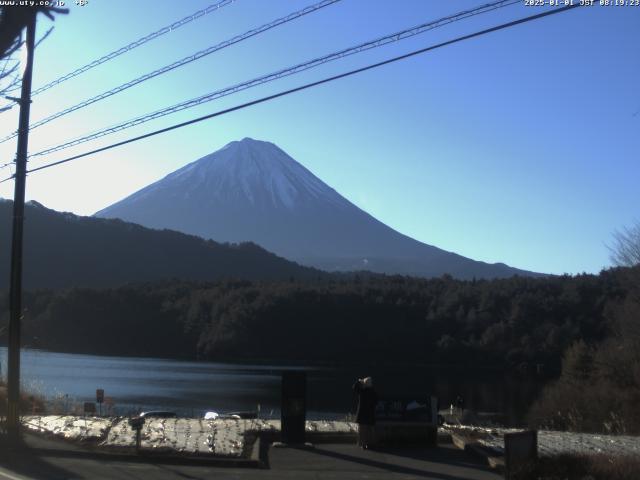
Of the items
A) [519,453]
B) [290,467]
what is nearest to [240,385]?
[290,467]

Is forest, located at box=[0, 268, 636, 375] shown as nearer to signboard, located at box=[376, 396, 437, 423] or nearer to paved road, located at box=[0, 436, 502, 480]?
signboard, located at box=[376, 396, 437, 423]

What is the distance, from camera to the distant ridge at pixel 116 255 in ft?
375

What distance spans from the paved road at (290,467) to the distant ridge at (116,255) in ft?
295

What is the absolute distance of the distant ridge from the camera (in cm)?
11444

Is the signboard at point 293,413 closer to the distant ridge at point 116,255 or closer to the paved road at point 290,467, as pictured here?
the paved road at point 290,467

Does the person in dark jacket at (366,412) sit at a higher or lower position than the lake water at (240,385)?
higher

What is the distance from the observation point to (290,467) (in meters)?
13.5

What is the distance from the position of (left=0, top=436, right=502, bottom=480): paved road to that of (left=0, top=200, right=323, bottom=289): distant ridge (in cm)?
8989

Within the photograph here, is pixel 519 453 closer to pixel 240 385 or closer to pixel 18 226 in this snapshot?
pixel 18 226

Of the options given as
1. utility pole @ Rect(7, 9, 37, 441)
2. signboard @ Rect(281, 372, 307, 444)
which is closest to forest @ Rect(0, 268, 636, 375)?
utility pole @ Rect(7, 9, 37, 441)

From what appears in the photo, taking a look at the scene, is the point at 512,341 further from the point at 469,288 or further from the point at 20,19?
the point at 20,19

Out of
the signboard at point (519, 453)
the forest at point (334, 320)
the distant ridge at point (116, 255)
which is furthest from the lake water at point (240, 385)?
the distant ridge at point (116, 255)

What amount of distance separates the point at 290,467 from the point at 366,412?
2.13m

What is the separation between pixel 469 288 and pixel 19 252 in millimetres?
77938
